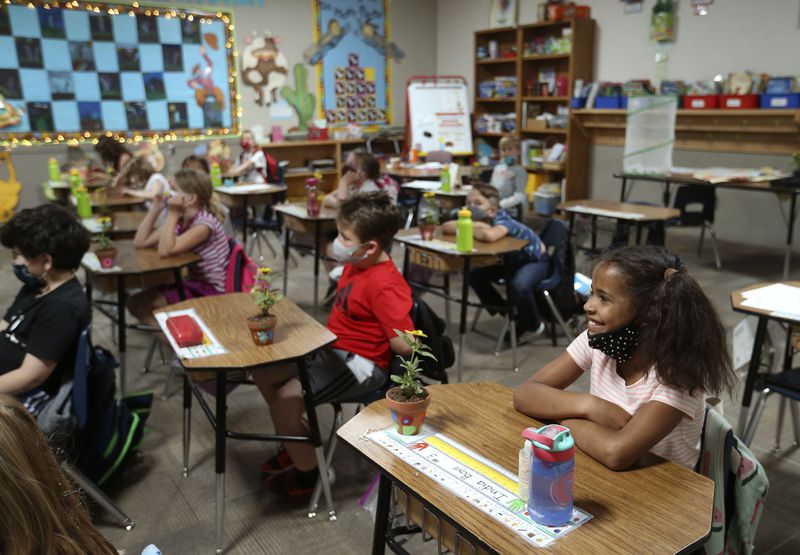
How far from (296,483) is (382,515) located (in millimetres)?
1007

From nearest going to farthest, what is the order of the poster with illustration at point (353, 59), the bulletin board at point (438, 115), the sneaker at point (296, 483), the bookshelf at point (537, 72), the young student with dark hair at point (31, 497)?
the young student with dark hair at point (31, 497) < the sneaker at point (296, 483) < the bookshelf at point (537, 72) < the bulletin board at point (438, 115) < the poster with illustration at point (353, 59)

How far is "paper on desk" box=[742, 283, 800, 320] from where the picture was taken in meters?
2.18

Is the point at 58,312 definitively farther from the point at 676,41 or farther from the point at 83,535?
the point at 676,41

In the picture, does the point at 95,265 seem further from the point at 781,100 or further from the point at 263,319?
the point at 781,100

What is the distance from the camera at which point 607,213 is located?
4.56m

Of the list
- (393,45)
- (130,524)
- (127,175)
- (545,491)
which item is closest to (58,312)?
(130,524)

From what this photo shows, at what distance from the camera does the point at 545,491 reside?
3.61ft

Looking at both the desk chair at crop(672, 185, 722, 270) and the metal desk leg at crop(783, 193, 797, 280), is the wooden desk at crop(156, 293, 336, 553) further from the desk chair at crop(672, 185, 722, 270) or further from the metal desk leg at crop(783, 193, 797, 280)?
the desk chair at crop(672, 185, 722, 270)

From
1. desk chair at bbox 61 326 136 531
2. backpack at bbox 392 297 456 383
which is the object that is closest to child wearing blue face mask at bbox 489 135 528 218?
backpack at bbox 392 297 456 383

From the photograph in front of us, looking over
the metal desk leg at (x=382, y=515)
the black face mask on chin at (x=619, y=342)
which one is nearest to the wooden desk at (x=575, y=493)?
the metal desk leg at (x=382, y=515)

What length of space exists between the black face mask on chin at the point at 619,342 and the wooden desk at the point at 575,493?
0.24m

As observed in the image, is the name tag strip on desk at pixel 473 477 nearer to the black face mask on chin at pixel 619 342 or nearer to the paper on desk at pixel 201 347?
the black face mask on chin at pixel 619 342

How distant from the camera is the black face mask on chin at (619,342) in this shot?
1416mm

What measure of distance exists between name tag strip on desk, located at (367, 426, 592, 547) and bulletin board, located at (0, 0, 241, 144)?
7.26 m
